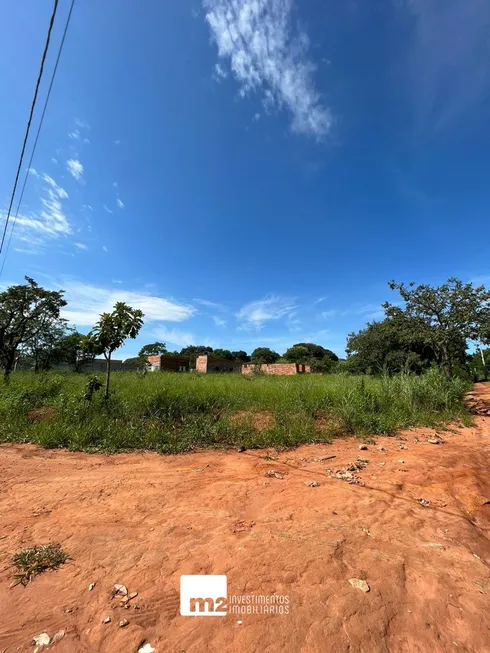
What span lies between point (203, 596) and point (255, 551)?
554mm

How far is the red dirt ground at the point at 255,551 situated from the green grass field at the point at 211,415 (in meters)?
1.04

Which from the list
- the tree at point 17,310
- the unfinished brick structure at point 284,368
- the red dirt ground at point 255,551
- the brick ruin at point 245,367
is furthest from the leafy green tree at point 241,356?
the red dirt ground at point 255,551

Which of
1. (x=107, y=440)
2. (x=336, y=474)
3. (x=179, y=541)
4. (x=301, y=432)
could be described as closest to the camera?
(x=179, y=541)

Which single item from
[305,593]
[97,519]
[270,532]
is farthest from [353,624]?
[97,519]

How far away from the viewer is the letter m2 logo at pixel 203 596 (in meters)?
2.00

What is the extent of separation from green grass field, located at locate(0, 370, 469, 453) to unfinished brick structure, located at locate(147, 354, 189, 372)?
35.3m

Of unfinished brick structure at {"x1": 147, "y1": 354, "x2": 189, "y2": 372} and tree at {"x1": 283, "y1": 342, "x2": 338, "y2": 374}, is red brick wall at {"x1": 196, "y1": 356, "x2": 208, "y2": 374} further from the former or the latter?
tree at {"x1": 283, "y1": 342, "x2": 338, "y2": 374}

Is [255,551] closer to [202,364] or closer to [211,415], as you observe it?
[211,415]

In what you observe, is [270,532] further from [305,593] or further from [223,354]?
[223,354]

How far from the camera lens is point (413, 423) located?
741 cm

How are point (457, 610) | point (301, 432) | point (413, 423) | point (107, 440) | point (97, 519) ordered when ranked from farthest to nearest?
point (413, 423), point (301, 432), point (107, 440), point (97, 519), point (457, 610)

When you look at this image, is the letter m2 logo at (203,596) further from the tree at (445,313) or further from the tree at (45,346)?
the tree at (45,346)

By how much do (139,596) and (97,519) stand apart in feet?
4.13

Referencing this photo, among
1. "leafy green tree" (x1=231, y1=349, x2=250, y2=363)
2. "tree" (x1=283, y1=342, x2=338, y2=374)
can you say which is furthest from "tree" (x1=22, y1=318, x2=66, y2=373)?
"leafy green tree" (x1=231, y1=349, x2=250, y2=363)
